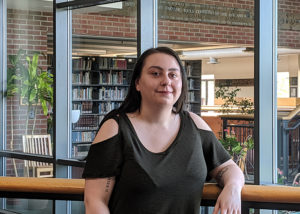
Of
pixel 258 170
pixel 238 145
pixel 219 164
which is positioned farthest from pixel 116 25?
pixel 219 164

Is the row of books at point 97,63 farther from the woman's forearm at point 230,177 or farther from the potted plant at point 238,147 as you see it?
the woman's forearm at point 230,177

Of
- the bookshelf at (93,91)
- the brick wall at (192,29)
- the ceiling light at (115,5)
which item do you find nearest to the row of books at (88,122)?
the bookshelf at (93,91)

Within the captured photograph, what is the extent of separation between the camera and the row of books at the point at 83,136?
17.8 feet

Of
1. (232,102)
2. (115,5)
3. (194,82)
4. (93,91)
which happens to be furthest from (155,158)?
(93,91)

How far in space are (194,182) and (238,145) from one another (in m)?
2.67

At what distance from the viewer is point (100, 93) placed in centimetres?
536

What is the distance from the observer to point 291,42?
3859 millimetres

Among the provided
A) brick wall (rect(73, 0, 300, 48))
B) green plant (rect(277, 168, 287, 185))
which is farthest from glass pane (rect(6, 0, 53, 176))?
green plant (rect(277, 168, 287, 185))

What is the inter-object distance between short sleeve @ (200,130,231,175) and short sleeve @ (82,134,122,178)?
0.29 metres

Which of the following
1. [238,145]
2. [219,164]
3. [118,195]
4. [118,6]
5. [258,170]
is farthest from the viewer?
[118,6]

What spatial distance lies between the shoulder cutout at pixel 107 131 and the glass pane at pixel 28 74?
171 inches

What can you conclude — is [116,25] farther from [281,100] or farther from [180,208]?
[180,208]

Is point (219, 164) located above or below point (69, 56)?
below

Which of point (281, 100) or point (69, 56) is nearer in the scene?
Answer: point (281, 100)
